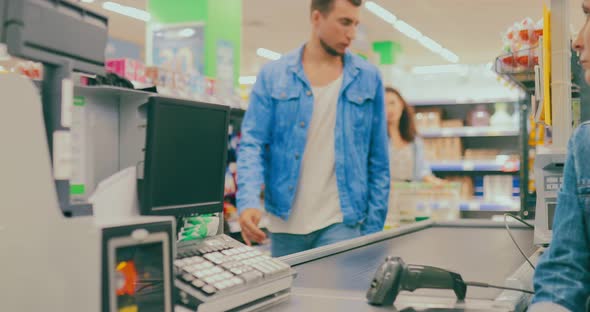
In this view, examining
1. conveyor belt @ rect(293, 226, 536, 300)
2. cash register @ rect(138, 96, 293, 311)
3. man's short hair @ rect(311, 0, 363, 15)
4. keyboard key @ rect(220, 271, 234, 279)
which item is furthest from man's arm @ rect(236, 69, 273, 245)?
keyboard key @ rect(220, 271, 234, 279)

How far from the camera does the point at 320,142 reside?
262cm

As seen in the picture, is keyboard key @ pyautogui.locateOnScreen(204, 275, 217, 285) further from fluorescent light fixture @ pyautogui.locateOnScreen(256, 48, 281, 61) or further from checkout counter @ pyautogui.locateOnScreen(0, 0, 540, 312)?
fluorescent light fixture @ pyautogui.locateOnScreen(256, 48, 281, 61)

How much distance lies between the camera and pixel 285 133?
2615 millimetres

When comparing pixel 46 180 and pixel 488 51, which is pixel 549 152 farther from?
pixel 488 51

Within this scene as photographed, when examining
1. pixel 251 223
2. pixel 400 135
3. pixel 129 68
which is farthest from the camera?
pixel 400 135

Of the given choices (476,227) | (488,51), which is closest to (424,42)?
(488,51)

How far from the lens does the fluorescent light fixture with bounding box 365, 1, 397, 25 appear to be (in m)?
9.47

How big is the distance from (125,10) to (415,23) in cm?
464

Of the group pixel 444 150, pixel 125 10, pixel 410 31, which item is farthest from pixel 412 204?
pixel 410 31

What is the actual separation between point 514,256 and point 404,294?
0.76 metres

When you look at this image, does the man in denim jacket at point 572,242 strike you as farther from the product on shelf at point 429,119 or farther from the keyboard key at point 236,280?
the product on shelf at point 429,119

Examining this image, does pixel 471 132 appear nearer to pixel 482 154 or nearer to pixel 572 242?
pixel 482 154

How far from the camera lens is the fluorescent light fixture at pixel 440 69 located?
14180 mm

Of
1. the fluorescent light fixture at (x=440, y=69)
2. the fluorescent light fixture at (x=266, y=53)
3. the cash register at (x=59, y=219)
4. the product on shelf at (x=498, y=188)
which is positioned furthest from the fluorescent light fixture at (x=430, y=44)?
the cash register at (x=59, y=219)
